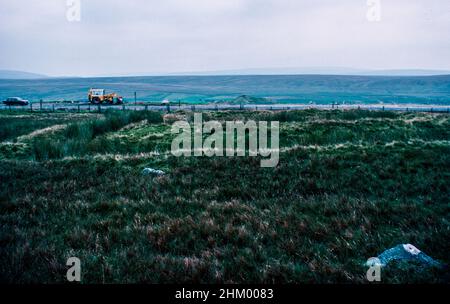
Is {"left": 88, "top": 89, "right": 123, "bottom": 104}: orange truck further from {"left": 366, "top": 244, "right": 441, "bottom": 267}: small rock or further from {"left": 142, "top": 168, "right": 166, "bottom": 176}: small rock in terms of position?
{"left": 366, "top": 244, "right": 441, "bottom": 267}: small rock

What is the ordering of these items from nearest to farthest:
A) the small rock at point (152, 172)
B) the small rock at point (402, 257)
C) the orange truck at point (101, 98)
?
the small rock at point (402, 257) → the small rock at point (152, 172) → the orange truck at point (101, 98)

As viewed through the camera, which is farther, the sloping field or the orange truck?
the orange truck

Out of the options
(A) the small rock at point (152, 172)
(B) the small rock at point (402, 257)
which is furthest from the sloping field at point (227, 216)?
(A) the small rock at point (152, 172)

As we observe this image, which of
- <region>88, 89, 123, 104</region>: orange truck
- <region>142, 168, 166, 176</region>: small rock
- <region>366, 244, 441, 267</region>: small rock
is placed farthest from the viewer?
<region>88, 89, 123, 104</region>: orange truck

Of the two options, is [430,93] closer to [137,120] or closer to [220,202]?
[137,120]

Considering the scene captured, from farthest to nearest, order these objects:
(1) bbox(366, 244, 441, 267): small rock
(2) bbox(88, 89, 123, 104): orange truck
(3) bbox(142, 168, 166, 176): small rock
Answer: (2) bbox(88, 89, 123, 104): orange truck < (3) bbox(142, 168, 166, 176): small rock < (1) bbox(366, 244, 441, 267): small rock

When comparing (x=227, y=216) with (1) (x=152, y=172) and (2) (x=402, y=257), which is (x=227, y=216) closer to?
(2) (x=402, y=257)

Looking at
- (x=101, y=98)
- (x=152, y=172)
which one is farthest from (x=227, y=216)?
(x=101, y=98)

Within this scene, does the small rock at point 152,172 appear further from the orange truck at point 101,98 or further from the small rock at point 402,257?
the orange truck at point 101,98

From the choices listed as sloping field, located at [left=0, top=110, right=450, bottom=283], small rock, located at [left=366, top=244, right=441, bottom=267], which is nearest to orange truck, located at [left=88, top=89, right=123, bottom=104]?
sloping field, located at [left=0, top=110, right=450, bottom=283]

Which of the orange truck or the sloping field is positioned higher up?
the orange truck

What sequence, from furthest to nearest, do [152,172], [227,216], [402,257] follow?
[152,172] < [227,216] < [402,257]

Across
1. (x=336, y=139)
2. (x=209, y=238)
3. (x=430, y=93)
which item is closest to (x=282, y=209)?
(x=209, y=238)

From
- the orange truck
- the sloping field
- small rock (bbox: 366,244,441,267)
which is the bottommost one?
the sloping field
